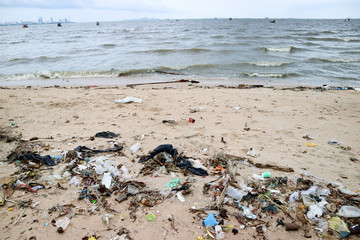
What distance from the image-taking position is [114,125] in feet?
16.6

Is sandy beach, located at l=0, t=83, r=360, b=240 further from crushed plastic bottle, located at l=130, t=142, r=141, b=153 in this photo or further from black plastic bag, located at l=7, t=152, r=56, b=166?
black plastic bag, located at l=7, t=152, r=56, b=166

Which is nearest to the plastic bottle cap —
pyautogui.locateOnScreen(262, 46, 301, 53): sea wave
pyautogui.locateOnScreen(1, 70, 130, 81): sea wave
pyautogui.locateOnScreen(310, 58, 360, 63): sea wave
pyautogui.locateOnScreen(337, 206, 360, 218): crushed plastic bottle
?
pyautogui.locateOnScreen(337, 206, 360, 218): crushed plastic bottle

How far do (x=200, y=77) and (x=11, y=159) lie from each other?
941cm

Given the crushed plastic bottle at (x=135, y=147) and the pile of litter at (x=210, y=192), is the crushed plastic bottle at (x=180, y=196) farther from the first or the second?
the crushed plastic bottle at (x=135, y=147)

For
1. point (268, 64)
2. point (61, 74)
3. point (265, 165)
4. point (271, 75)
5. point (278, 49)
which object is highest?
point (278, 49)

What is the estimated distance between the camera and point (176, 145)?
404cm

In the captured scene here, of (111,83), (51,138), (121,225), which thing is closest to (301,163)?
(121,225)

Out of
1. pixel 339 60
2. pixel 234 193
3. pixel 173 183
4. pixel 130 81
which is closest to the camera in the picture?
pixel 234 193

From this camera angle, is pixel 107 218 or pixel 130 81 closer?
pixel 107 218

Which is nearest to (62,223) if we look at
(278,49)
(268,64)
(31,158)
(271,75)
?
(31,158)

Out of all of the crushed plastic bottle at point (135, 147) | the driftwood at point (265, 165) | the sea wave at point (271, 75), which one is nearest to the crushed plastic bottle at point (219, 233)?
the driftwood at point (265, 165)

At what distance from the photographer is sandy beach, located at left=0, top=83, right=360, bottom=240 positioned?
2.37 metres

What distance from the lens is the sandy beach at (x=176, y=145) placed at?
7.77 feet

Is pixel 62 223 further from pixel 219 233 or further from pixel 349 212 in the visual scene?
pixel 349 212
